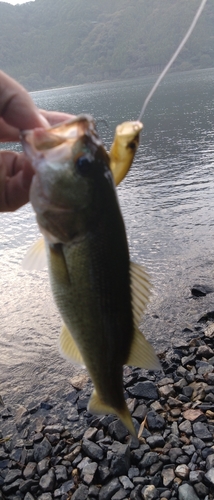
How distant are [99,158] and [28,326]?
10.4 meters

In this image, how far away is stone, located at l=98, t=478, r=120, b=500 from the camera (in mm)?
6195

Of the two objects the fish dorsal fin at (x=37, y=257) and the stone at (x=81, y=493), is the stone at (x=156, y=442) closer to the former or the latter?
the stone at (x=81, y=493)

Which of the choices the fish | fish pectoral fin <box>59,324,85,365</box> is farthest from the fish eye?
fish pectoral fin <box>59,324,85,365</box>

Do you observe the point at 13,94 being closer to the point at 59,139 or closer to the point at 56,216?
the point at 59,139

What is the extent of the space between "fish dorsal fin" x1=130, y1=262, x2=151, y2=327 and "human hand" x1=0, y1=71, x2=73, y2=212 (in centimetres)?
131

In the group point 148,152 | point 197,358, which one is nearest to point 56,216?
point 197,358

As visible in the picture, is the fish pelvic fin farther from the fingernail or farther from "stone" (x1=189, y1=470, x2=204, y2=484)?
"stone" (x1=189, y1=470, x2=204, y2=484)

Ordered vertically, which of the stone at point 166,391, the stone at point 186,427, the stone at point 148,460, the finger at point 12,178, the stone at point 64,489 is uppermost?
the finger at point 12,178

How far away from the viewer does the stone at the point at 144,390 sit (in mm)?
8242

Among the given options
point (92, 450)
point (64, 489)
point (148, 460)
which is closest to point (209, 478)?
point (148, 460)

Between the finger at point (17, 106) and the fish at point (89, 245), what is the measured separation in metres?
0.81

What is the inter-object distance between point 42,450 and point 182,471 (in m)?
2.51

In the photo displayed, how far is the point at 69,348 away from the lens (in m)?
3.15

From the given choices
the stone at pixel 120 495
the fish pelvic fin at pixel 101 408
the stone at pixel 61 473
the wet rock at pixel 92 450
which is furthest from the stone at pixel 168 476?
the fish pelvic fin at pixel 101 408
